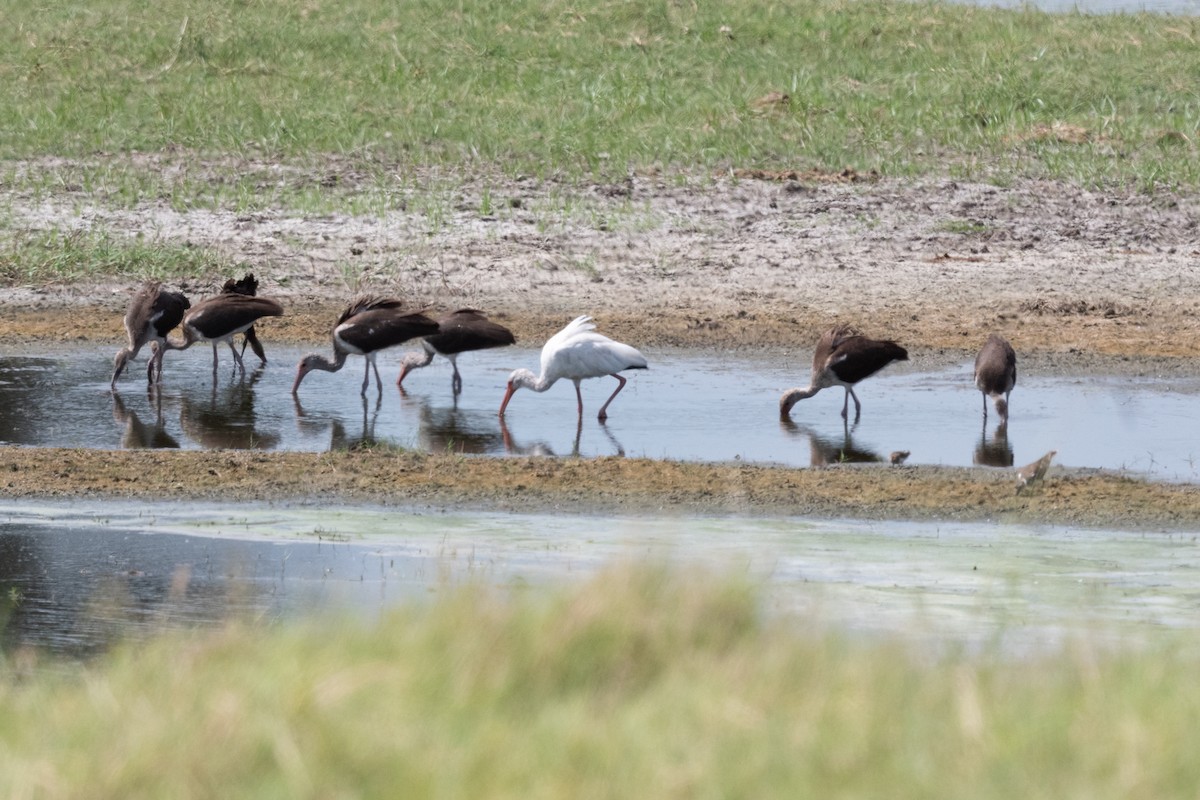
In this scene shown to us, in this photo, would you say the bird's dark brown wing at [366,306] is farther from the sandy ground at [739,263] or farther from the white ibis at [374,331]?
the sandy ground at [739,263]

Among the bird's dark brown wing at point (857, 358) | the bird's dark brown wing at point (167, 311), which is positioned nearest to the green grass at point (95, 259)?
the bird's dark brown wing at point (167, 311)

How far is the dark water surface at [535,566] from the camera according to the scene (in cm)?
816

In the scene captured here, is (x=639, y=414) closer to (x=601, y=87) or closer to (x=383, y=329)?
(x=383, y=329)

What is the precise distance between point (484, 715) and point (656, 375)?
10.0m

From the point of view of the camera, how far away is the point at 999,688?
229 inches

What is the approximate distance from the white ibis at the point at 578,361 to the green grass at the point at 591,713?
7.23m

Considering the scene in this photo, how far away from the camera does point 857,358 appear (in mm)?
13961

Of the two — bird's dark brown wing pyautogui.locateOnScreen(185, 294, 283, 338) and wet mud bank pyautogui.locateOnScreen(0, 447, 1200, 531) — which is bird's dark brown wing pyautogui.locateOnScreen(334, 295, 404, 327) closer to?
bird's dark brown wing pyautogui.locateOnScreen(185, 294, 283, 338)

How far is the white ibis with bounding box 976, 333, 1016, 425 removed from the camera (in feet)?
44.1

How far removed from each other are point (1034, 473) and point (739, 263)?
25.1 ft

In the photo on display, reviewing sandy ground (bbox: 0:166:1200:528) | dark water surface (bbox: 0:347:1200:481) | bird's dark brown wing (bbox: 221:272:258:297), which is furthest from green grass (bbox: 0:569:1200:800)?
sandy ground (bbox: 0:166:1200:528)

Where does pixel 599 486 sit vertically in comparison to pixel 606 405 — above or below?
below

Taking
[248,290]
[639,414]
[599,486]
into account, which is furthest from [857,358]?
[248,290]

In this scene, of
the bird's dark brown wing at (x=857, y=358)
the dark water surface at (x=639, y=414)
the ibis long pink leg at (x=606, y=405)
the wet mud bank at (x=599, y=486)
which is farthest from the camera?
the ibis long pink leg at (x=606, y=405)
